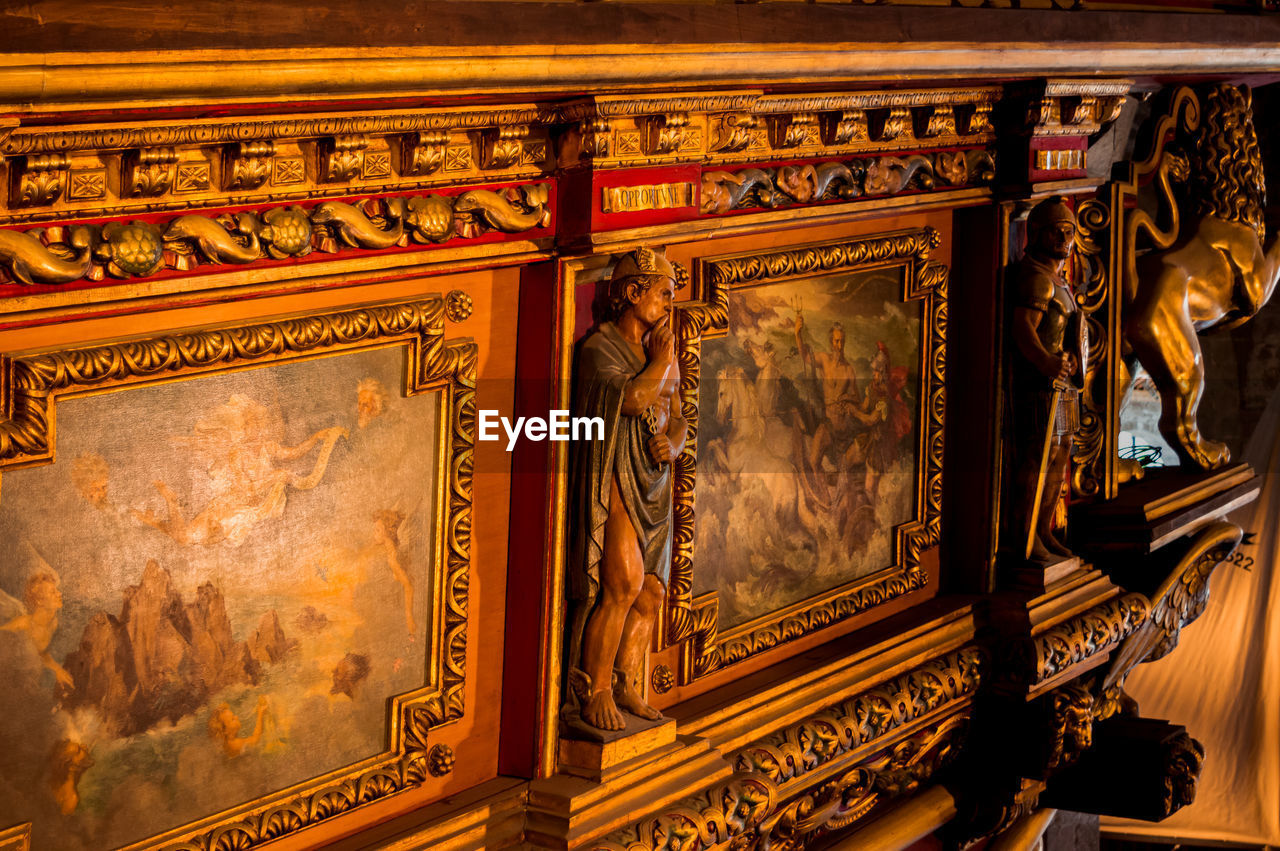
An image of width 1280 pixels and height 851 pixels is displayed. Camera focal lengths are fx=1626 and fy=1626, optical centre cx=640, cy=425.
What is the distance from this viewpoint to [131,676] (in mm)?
2062

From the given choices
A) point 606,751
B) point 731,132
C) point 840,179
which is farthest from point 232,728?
point 840,179

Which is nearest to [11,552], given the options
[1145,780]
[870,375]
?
[870,375]

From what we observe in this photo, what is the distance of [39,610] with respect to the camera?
1.94 m

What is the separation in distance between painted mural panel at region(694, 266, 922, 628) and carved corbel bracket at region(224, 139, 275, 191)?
113 centimetres

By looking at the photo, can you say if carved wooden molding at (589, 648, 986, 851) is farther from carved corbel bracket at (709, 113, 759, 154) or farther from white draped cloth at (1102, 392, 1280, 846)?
white draped cloth at (1102, 392, 1280, 846)

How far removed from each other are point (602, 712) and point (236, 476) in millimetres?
768

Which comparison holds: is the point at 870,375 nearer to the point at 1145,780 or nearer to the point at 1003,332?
the point at 1003,332

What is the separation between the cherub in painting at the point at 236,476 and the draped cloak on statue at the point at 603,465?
47 centimetres

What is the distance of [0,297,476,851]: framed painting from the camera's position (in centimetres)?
195

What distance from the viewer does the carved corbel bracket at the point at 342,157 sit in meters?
2.11

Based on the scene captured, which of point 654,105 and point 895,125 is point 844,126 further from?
point 654,105

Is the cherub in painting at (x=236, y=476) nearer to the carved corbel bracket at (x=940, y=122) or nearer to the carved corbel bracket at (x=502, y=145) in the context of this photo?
the carved corbel bracket at (x=502, y=145)

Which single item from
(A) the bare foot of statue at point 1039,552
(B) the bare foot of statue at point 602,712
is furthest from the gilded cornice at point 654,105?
(A) the bare foot of statue at point 1039,552

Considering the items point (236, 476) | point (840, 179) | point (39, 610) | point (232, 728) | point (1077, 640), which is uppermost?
point (840, 179)
